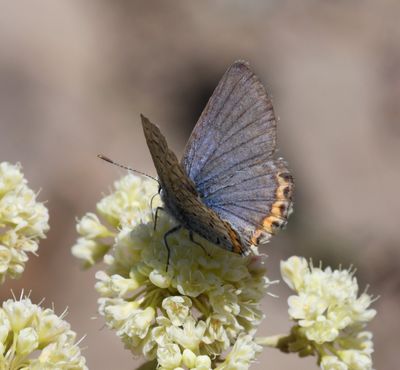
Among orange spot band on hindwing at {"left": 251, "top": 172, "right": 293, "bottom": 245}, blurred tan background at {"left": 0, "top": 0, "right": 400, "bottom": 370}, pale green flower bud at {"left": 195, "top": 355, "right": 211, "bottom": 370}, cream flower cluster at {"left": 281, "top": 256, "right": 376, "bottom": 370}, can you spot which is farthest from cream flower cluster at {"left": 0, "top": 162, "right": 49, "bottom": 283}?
blurred tan background at {"left": 0, "top": 0, "right": 400, "bottom": 370}

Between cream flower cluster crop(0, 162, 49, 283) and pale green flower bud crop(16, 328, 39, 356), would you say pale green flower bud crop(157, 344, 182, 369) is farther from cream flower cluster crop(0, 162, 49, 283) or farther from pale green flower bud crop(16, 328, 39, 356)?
cream flower cluster crop(0, 162, 49, 283)

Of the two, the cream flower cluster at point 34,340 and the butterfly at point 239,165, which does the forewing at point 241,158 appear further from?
the cream flower cluster at point 34,340

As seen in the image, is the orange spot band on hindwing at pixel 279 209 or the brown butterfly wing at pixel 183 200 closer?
the brown butterfly wing at pixel 183 200

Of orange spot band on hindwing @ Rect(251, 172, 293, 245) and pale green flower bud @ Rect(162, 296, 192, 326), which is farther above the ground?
orange spot band on hindwing @ Rect(251, 172, 293, 245)

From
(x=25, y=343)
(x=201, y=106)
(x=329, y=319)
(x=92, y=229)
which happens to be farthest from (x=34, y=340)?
(x=201, y=106)

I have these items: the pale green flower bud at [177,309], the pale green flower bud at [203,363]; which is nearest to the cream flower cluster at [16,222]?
the pale green flower bud at [177,309]

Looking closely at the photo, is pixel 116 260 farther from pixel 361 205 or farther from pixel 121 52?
pixel 121 52

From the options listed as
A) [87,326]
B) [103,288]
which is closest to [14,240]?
[103,288]

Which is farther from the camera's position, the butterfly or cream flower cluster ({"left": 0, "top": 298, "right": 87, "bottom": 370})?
the butterfly

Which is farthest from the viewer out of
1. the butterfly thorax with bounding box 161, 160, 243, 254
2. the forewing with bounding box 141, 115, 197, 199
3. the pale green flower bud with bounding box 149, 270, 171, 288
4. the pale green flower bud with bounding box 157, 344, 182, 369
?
the pale green flower bud with bounding box 149, 270, 171, 288
